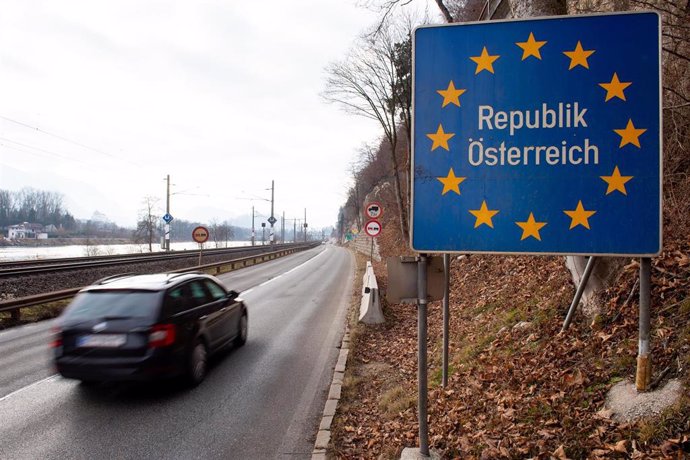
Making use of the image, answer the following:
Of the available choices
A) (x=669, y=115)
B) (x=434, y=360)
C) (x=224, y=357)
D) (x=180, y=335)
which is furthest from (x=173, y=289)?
(x=669, y=115)

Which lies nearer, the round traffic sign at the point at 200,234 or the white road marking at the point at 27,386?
the white road marking at the point at 27,386

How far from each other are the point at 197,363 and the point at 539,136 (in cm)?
568

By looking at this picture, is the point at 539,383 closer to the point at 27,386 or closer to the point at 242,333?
the point at 242,333

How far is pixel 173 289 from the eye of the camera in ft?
21.2

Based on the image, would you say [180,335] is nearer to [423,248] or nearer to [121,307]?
[121,307]

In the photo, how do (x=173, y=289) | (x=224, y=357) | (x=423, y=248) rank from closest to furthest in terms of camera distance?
(x=423, y=248) → (x=173, y=289) → (x=224, y=357)

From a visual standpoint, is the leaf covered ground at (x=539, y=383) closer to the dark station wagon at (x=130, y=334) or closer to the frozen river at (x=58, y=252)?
the dark station wagon at (x=130, y=334)

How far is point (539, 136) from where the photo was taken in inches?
125

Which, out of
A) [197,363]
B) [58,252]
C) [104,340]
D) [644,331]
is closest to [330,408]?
[197,363]

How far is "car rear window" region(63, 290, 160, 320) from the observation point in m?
5.86

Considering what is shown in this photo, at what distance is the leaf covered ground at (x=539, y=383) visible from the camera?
3.43 meters

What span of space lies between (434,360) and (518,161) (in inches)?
183

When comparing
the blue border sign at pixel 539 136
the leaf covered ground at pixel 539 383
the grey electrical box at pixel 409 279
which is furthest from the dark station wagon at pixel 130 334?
the blue border sign at pixel 539 136

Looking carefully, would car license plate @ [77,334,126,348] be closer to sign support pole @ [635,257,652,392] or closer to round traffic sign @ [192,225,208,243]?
sign support pole @ [635,257,652,392]
